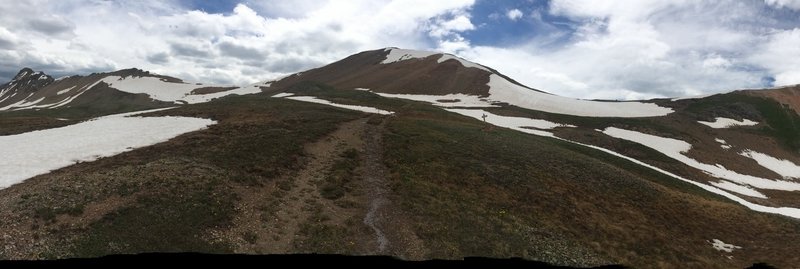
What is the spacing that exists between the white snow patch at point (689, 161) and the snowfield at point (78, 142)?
65114 millimetres

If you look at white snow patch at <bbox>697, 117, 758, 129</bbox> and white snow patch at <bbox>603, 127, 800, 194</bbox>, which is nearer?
white snow patch at <bbox>603, 127, 800, 194</bbox>

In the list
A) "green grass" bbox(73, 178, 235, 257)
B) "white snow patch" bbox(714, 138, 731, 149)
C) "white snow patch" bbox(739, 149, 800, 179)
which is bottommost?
"white snow patch" bbox(739, 149, 800, 179)

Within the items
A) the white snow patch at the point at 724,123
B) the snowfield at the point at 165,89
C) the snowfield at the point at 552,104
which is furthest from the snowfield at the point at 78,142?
the snowfield at the point at 165,89

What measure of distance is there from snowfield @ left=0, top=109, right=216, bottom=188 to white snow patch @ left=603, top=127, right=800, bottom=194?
65.1 metres

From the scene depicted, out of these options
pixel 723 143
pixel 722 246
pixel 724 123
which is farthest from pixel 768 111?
pixel 722 246

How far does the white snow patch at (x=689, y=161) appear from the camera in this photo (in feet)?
210

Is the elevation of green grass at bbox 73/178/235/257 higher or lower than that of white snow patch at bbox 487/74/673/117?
lower

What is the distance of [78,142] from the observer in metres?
36.1

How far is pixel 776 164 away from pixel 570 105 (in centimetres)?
4380

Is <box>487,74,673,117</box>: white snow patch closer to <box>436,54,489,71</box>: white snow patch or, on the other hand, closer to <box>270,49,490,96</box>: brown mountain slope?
<box>270,49,490,96</box>: brown mountain slope

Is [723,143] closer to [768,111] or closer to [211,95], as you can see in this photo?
[768,111]

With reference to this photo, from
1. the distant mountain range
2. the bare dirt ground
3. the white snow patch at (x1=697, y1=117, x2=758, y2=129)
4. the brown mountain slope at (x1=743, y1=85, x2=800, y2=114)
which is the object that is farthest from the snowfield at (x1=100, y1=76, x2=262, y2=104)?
the brown mountain slope at (x1=743, y1=85, x2=800, y2=114)

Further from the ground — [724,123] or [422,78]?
[422,78]

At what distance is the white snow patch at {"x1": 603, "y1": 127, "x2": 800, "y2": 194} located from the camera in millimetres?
64019
